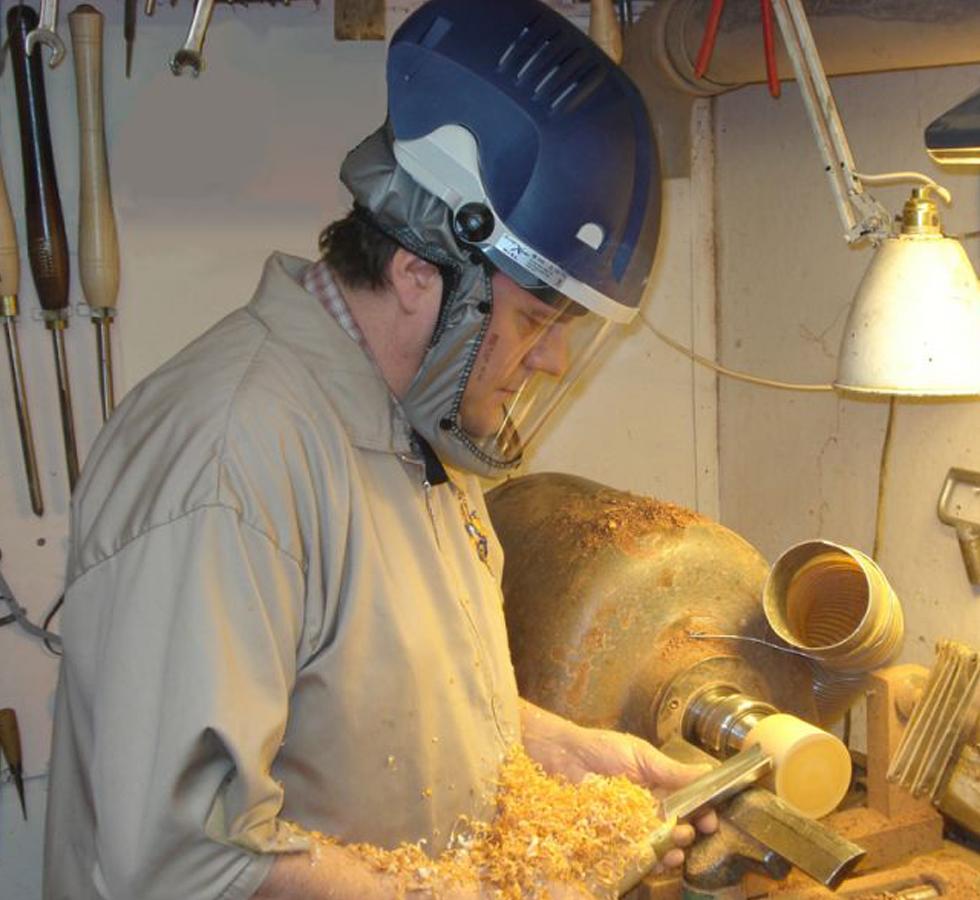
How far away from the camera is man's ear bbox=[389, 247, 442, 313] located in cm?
117

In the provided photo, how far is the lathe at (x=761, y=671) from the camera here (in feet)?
5.07

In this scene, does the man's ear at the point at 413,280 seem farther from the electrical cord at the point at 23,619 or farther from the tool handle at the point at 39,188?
the electrical cord at the point at 23,619

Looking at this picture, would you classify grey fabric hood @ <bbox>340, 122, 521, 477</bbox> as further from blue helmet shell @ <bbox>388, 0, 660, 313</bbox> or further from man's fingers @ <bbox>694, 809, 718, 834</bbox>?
man's fingers @ <bbox>694, 809, 718, 834</bbox>

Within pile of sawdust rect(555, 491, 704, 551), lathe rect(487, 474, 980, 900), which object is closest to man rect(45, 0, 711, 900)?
lathe rect(487, 474, 980, 900)

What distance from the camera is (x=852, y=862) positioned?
48.6 inches

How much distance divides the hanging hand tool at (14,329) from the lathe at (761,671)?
94cm

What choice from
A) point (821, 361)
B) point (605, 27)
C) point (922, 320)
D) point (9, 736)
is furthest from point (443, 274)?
point (9, 736)

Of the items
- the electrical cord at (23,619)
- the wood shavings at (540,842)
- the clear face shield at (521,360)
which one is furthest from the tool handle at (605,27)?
the electrical cord at (23,619)

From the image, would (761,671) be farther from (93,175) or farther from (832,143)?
(93,175)

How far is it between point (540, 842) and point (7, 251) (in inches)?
54.6

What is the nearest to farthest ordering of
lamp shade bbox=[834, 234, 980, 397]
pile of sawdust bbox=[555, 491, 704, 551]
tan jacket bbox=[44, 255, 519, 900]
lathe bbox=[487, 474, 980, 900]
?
tan jacket bbox=[44, 255, 519, 900], lamp shade bbox=[834, 234, 980, 397], lathe bbox=[487, 474, 980, 900], pile of sawdust bbox=[555, 491, 704, 551]

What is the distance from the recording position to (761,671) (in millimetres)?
1670

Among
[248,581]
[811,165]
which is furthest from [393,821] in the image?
[811,165]

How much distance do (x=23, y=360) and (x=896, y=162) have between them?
1.65 m
